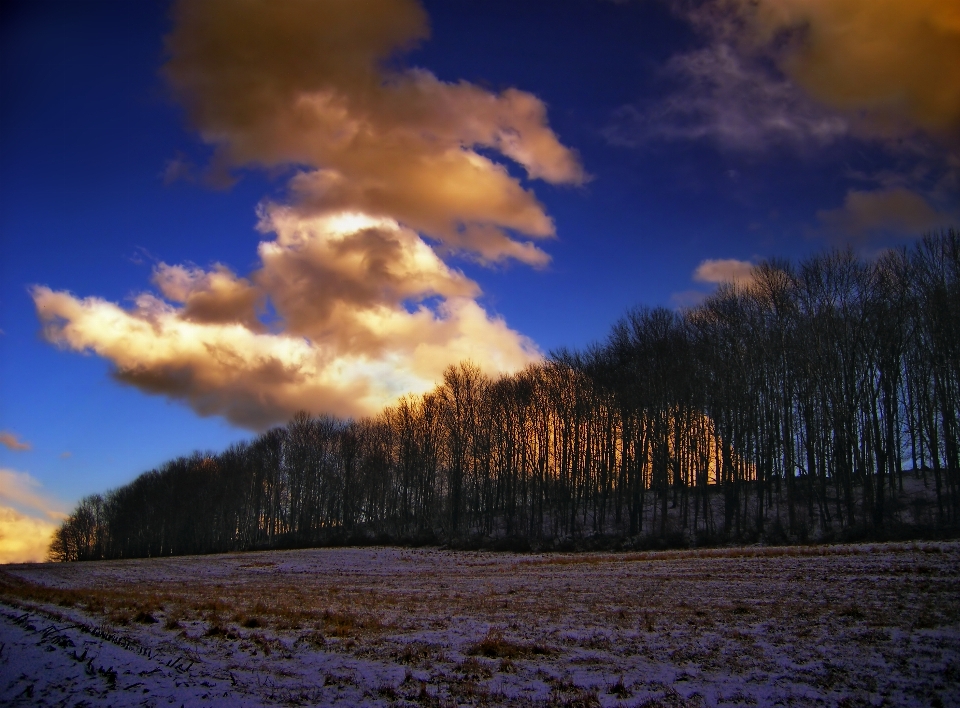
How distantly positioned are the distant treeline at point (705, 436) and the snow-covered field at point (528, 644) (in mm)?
22129

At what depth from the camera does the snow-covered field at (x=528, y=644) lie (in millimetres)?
9586

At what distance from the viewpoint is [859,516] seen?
42.0m

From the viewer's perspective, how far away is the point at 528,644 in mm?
12852

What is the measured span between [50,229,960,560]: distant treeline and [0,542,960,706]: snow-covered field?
2213cm

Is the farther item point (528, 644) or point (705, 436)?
point (705, 436)

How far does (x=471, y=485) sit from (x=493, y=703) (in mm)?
63596

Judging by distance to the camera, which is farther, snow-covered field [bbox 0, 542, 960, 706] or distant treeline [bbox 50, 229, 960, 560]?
distant treeline [bbox 50, 229, 960, 560]

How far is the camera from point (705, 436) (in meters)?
51.0

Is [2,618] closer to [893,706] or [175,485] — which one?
[893,706]

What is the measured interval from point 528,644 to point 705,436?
138 feet

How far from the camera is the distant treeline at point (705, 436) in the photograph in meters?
41.1

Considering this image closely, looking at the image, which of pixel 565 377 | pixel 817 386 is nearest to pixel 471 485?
pixel 565 377

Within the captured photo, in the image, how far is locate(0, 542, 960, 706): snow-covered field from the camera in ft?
31.4

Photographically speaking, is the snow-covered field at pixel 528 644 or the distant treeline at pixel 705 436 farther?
the distant treeline at pixel 705 436
